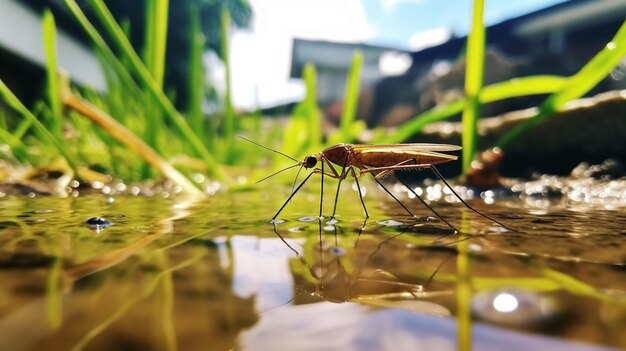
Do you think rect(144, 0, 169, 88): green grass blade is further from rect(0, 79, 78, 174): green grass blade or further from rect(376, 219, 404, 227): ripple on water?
rect(376, 219, 404, 227): ripple on water

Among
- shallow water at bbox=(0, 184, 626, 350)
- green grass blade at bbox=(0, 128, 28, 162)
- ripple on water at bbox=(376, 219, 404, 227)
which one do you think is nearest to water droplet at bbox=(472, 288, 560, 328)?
shallow water at bbox=(0, 184, 626, 350)

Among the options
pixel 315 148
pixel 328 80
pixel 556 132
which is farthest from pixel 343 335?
pixel 328 80

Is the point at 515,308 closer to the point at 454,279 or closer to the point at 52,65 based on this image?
the point at 454,279

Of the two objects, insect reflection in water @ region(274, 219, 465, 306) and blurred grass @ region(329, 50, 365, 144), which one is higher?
blurred grass @ region(329, 50, 365, 144)

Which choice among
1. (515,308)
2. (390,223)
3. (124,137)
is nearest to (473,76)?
(390,223)

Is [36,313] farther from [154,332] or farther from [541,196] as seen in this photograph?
[541,196]

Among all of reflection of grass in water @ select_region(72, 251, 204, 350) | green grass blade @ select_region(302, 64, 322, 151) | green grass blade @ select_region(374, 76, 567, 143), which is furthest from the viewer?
green grass blade @ select_region(302, 64, 322, 151)

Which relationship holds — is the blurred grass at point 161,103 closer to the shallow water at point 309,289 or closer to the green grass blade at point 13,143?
the green grass blade at point 13,143

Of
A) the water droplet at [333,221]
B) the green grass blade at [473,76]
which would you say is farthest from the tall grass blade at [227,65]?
the water droplet at [333,221]
